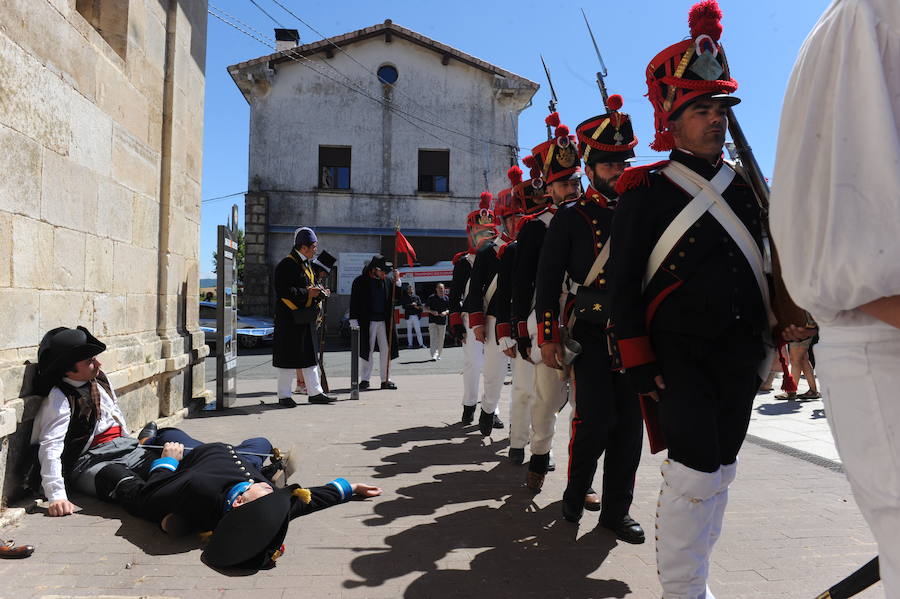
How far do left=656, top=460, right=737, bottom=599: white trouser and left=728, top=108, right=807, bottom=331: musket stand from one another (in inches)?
23.7

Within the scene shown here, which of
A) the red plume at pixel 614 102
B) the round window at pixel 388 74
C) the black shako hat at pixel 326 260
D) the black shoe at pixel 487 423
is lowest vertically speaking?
the black shoe at pixel 487 423

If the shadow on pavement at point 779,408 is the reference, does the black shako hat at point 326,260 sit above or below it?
above

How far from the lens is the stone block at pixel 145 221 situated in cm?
593

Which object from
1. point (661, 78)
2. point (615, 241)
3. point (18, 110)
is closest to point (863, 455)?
point (615, 241)

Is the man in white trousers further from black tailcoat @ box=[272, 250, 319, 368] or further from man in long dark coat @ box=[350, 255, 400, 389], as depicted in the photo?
man in long dark coat @ box=[350, 255, 400, 389]

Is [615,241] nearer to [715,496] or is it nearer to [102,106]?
[715,496]

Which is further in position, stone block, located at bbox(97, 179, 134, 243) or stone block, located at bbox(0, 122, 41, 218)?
stone block, located at bbox(97, 179, 134, 243)

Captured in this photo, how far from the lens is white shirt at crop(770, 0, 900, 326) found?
49.8 inches

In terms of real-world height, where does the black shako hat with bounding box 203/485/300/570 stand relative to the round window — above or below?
below

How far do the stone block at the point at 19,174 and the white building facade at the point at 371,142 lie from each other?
807 inches

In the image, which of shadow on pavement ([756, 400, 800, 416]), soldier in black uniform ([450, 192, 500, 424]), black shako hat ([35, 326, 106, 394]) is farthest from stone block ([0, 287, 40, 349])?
shadow on pavement ([756, 400, 800, 416])

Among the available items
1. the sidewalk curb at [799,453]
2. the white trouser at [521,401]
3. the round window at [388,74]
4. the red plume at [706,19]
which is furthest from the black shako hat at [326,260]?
the round window at [388,74]

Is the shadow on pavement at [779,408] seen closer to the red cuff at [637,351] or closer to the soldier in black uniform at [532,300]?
the soldier in black uniform at [532,300]

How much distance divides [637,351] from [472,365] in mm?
4534
